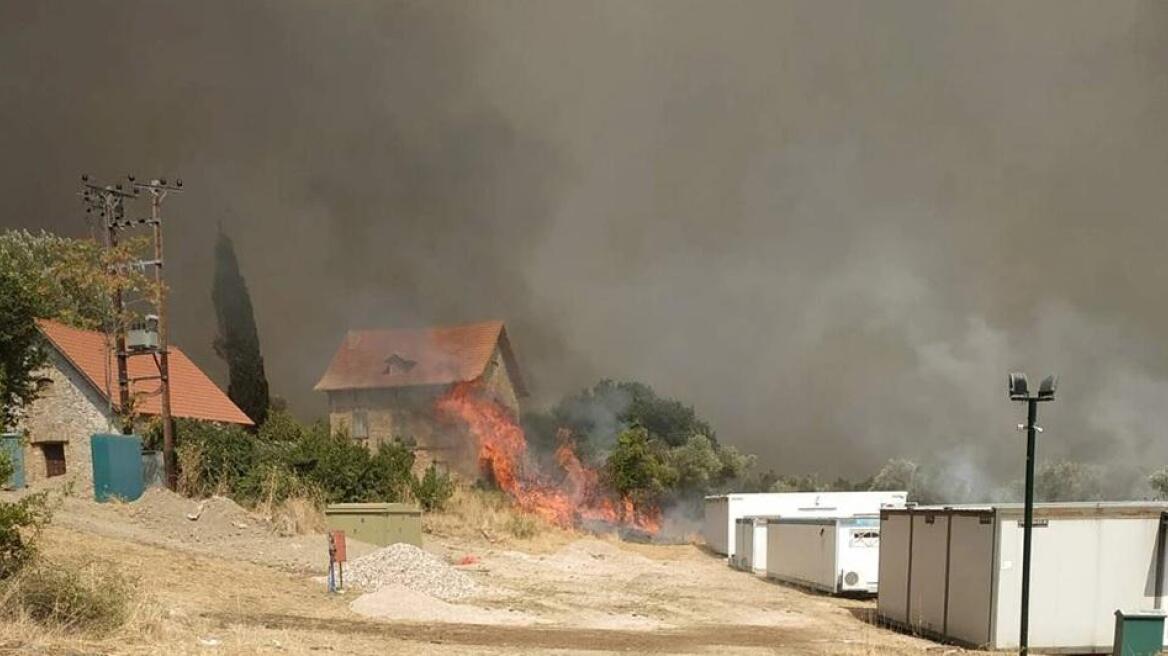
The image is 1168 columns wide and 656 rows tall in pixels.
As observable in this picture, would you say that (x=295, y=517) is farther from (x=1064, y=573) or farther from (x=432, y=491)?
(x=1064, y=573)

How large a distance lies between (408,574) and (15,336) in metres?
19.0

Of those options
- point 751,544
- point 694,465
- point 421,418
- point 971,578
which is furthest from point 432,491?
point 971,578

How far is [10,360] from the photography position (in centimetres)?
3338

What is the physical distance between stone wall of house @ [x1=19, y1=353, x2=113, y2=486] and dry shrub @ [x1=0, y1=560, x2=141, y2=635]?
29098 millimetres

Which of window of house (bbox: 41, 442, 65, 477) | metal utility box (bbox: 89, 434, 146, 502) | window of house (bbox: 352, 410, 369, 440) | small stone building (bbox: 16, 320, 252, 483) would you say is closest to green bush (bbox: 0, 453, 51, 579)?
metal utility box (bbox: 89, 434, 146, 502)

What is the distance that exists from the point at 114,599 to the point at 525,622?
23.8 ft

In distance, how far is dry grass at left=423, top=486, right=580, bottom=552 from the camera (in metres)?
35.6

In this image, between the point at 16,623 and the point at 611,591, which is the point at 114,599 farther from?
the point at 611,591

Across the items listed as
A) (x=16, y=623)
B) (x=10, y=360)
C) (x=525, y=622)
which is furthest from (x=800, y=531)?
(x=10, y=360)

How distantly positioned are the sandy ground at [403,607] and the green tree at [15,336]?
800 cm

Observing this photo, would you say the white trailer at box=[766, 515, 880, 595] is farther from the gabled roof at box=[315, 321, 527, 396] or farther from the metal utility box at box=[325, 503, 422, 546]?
the gabled roof at box=[315, 321, 527, 396]

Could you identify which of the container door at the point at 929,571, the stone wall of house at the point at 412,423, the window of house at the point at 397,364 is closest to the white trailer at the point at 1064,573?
the container door at the point at 929,571

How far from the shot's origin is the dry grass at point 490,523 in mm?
35625

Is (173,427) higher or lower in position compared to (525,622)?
higher
